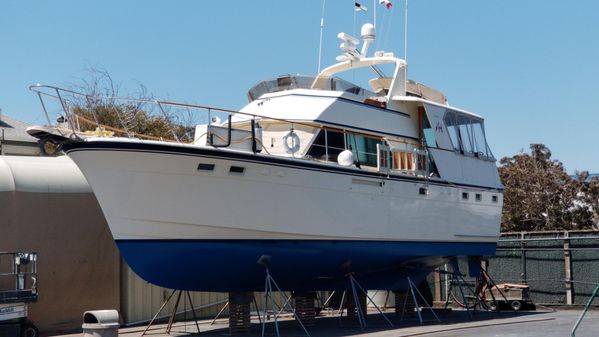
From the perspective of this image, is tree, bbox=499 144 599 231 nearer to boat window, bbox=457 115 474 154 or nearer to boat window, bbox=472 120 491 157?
boat window, bbox=472 120 491 157

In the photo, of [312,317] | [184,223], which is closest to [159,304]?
[312,317]

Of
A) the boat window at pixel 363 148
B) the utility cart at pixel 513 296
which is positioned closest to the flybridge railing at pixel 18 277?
the boat window at pixel 363 148

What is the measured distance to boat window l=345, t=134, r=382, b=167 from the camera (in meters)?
15.7

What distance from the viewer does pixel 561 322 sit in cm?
1590

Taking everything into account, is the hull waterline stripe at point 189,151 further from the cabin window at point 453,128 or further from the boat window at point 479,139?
the boat window at point 479,139

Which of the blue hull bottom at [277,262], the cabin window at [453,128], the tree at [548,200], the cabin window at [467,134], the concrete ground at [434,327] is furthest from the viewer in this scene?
the tree at [548,200]

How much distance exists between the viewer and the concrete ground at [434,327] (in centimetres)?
1412

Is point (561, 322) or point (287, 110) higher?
point (287, 110)

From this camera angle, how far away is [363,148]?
52.3 ft

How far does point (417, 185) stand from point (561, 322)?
4.13 meters

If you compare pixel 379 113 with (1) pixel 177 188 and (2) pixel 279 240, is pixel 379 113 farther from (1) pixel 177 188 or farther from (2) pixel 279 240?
(1) pixel 177 188

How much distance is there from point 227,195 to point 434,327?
206 inches

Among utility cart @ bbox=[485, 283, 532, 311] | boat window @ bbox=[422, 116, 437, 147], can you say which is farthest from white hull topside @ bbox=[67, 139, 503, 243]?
utility cart @ bbox=[485, 283, 532, 311]

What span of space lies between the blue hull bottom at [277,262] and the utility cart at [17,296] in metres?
1.98
